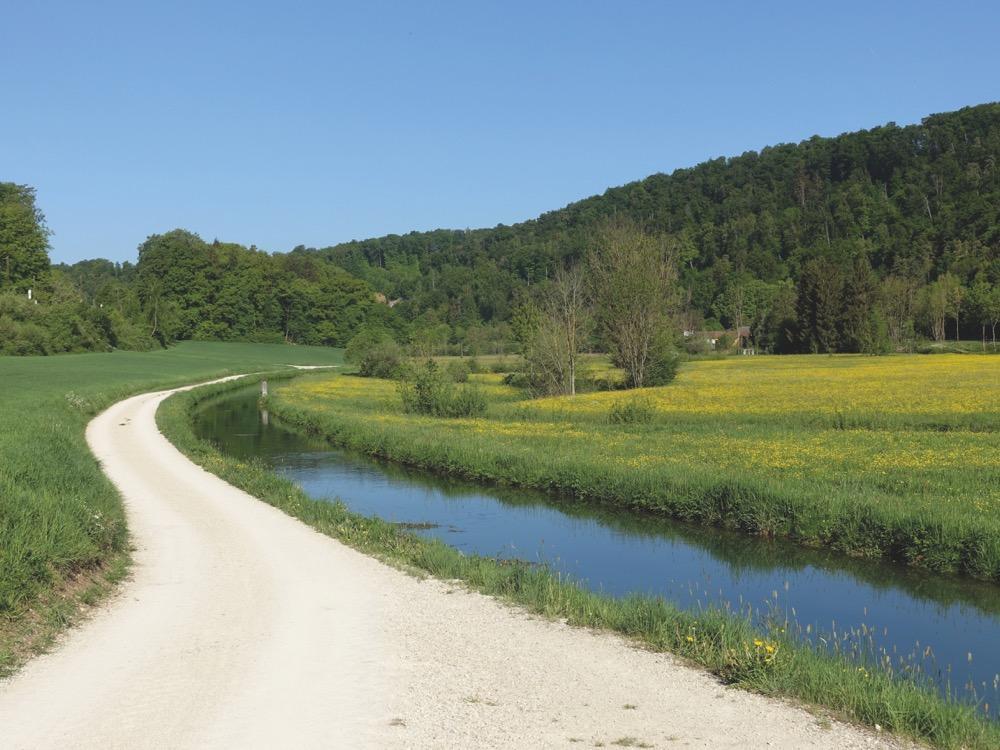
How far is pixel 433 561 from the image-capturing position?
1366 centimetres

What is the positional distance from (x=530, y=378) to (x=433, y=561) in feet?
129

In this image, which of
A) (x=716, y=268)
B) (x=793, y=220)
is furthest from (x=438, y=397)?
(x=793, y=220)

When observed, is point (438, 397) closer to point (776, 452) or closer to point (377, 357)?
point (776, 452)

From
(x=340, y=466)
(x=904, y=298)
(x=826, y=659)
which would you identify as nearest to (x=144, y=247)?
(x=904, y=298)

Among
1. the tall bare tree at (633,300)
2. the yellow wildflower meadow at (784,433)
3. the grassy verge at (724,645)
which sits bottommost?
the yellow wildflower meadow at (784,433)

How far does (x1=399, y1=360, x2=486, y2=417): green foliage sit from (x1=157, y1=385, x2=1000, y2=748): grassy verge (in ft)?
79.6

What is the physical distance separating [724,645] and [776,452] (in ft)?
50.5

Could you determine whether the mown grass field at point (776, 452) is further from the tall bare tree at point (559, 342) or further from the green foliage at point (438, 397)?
the tall bare tree at point (559, 342)

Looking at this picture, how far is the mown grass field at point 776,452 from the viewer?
52.7 feet

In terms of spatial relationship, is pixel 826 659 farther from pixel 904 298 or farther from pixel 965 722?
pixel 904 298

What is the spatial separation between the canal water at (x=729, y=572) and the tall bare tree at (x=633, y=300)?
2823 centimetres

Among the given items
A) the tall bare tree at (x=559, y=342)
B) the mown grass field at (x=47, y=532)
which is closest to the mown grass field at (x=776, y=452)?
the tall bare tree at (x=559, y=342)

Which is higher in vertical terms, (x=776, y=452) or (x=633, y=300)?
(x=633, y=300)

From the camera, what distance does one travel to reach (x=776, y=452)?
23625mm
